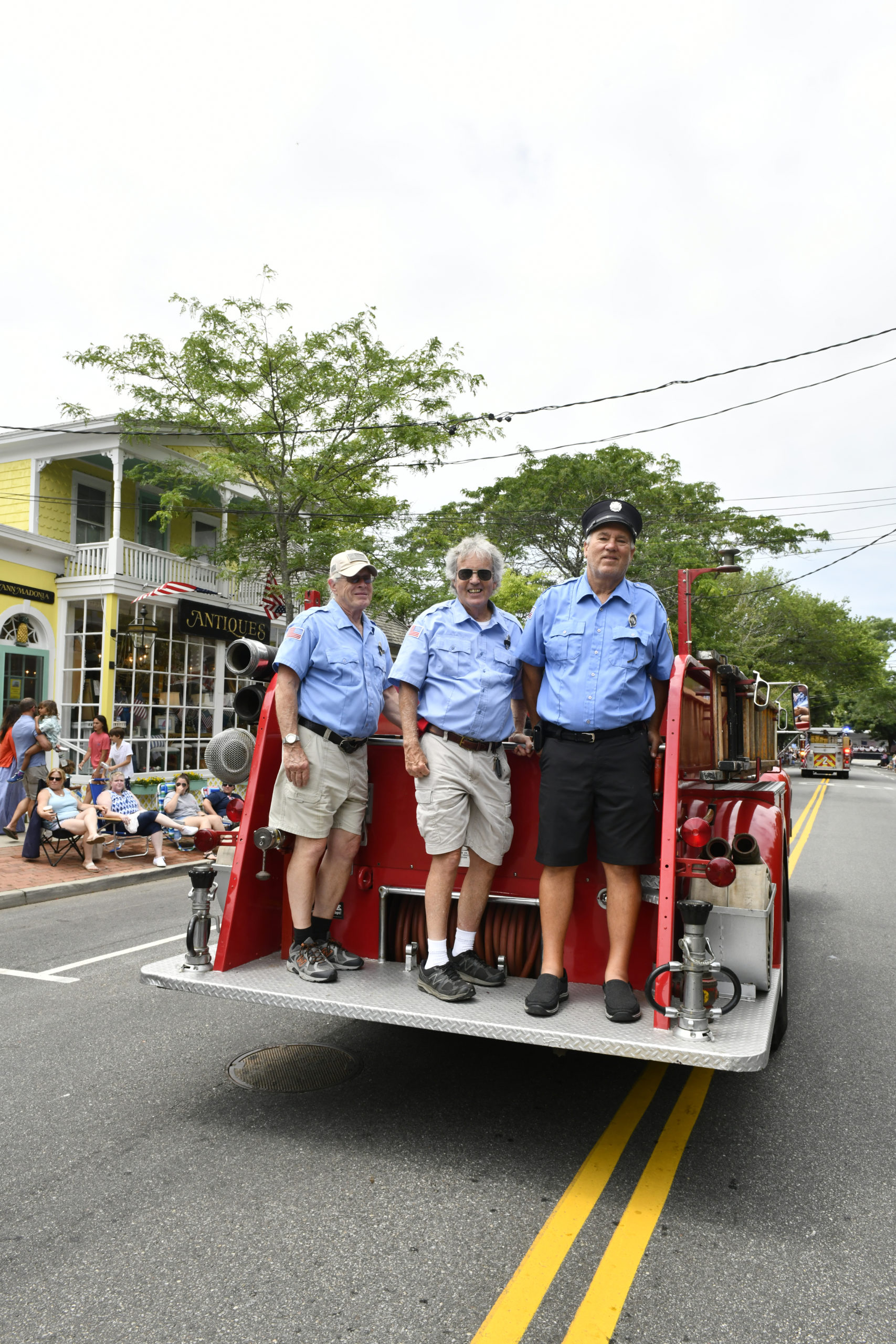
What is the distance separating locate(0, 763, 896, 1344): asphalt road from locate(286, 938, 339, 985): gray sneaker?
0.54 metres

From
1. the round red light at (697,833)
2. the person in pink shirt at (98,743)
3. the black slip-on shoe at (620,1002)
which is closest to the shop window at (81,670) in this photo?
the person in pink shirt at (98,743)

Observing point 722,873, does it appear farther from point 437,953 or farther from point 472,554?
point 472,554

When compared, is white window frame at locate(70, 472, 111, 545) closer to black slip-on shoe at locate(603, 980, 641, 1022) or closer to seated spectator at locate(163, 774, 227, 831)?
seated spectator at locate(163, 774, 227, 831)

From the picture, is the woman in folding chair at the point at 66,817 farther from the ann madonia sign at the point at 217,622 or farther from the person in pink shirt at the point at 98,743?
the ann madonia sign at the point at 217,622

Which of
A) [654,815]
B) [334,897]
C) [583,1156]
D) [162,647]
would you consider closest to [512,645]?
[654,815]

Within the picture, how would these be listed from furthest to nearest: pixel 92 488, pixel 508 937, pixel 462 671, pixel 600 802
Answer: pixel 92 488 < pixel 508 937 < pixel 462 671 < pixel 600 802

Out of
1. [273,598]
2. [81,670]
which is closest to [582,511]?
[273,598]

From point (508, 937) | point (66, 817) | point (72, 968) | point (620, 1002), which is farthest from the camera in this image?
point (66, 817)

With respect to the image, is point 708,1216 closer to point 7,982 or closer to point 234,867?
point 234,867

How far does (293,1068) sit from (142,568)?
1601 cm

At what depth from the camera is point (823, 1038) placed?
4832 millimetres

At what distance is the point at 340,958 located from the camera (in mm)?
4023

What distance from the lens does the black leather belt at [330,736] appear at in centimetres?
398

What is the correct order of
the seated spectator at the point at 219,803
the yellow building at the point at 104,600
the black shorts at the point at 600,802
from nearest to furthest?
1. the black shorts at the point at 600,802
2. the seated spectator at the point at 219,803
3. the yellow building at the point at 104,600
